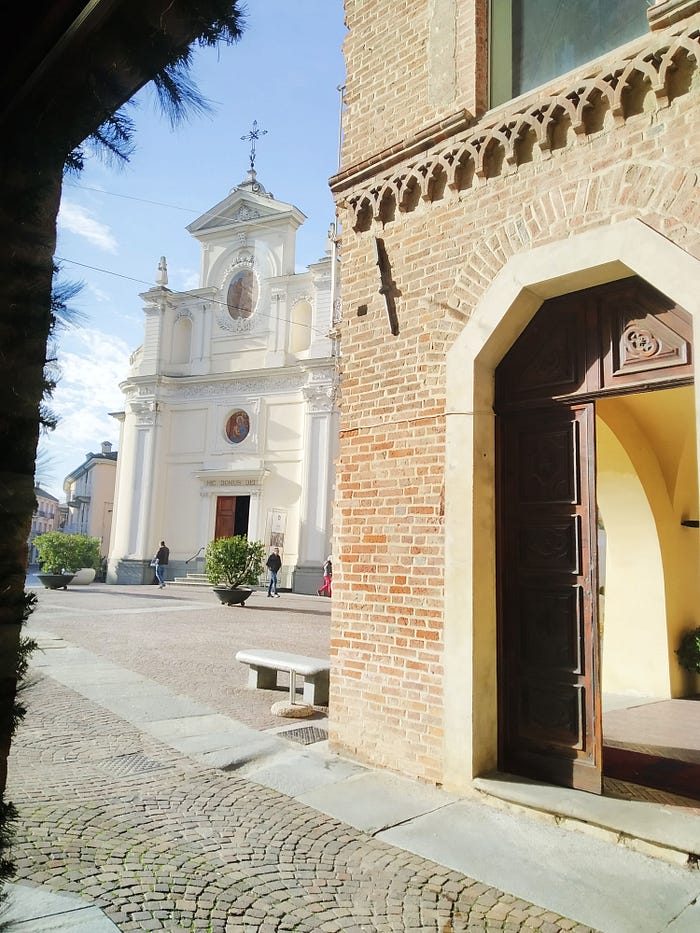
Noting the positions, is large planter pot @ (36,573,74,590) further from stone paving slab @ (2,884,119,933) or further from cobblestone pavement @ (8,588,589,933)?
stone paving slab @ (2,884,119,933)

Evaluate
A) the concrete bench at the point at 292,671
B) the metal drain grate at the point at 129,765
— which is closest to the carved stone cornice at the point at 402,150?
the concrete bench at the point at 292,671

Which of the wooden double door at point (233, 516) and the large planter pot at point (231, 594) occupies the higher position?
the wooden double door at point (233, 516)

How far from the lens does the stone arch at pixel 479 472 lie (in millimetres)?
4398

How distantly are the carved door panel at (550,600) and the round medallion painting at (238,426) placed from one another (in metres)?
22.5

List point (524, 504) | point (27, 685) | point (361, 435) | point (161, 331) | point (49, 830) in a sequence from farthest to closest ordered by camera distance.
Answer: point (161, 331) → point (361, 435) → point (524, 504) → point (49, 830) → point (27, 685)

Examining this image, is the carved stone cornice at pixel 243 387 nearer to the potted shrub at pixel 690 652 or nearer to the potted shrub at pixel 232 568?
the potted shrub at pixel 232 568

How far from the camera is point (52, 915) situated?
8.71 ft

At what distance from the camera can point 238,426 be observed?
27.0 meters

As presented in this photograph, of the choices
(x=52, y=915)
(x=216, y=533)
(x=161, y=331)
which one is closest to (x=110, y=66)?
(x=52, y=915)

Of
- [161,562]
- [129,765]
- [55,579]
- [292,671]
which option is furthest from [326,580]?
[129,765]

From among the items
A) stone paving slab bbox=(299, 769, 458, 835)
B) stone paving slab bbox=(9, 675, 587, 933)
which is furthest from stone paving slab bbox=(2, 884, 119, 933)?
stone paving slab bbox=(299, 769, 458, 835)

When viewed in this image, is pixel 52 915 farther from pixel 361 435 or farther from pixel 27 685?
pixel 361 435

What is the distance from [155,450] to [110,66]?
88.6ft

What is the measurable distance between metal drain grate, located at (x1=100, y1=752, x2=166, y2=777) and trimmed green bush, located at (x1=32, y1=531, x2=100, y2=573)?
18347 millimetres
